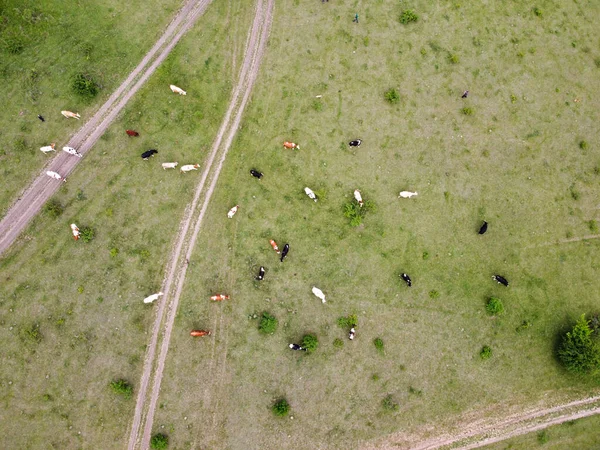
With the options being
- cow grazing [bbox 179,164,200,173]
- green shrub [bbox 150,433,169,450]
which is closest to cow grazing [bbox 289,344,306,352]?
green shrub [bbox 150,433,169,450]

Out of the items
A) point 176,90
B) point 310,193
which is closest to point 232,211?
point 310,193

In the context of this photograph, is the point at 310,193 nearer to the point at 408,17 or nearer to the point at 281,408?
the point at 281,408

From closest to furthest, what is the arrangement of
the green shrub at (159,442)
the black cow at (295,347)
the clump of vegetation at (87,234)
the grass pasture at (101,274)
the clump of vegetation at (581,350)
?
1. the green shrub at (159,442)
2. the clump of vegetation at (581,350)
3. the grass pasture at (101,274)
4. the black cow at (295,347)
5. the clump of vegetation at (87,234)

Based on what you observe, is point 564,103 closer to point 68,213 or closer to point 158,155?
point 158,155

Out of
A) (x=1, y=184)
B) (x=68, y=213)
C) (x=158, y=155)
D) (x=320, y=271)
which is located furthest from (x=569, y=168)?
(x=1, y=184)

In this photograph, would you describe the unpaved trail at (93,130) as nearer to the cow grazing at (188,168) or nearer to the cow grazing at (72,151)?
the cow grazing at (72,151)

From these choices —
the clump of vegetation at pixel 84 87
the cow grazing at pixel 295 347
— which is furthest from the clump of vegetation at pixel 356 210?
the clump of vegetation at pixel 84 87

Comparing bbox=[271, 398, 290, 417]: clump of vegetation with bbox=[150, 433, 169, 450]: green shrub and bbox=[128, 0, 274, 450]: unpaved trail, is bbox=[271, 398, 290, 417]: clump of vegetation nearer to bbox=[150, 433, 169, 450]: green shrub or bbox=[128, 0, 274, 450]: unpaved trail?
bbox=[150, 433, 169, 450]: green shrub
